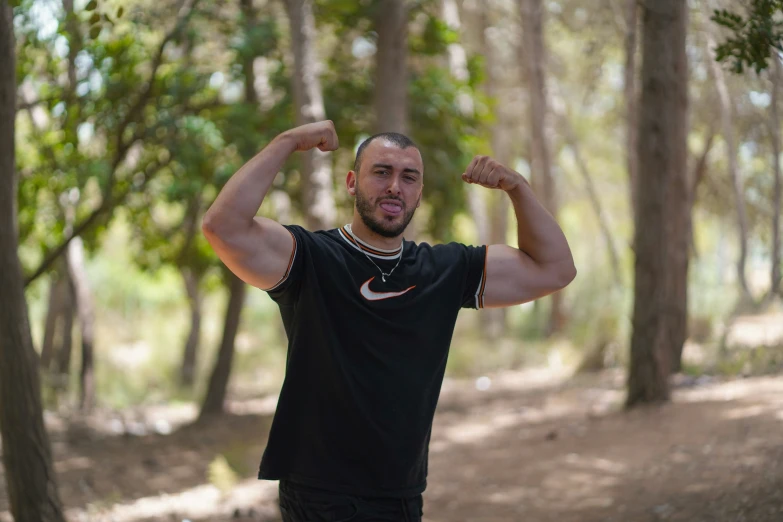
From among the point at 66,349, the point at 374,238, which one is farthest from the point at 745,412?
the point at 66,349

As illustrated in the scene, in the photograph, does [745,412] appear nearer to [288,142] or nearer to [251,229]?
[288,142]

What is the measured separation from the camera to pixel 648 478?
7.34 meters

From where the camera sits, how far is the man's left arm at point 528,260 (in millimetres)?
3643

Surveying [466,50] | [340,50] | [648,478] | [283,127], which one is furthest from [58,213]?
[466,50]

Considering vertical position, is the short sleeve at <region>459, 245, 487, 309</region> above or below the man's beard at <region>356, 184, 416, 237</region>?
below

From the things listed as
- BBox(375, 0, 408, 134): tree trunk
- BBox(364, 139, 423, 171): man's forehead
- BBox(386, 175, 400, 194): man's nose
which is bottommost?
BBox(386, 175, 400, 194): man's nose

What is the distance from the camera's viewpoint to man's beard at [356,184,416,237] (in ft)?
11.0

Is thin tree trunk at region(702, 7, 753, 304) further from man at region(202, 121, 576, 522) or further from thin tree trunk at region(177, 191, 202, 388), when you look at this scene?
man at region(202, 121, 576, 522)

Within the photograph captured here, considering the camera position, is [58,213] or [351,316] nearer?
[351,316]

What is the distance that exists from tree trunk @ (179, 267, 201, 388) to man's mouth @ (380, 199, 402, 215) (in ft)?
47.6

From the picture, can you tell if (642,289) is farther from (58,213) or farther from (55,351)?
(55,351)

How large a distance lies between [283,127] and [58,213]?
3275mm

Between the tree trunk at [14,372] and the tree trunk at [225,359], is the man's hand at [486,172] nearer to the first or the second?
the tree trunk at [14,372]

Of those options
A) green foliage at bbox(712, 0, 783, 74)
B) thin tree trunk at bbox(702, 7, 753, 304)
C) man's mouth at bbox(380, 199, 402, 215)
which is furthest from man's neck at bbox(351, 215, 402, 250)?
thin tree trunk at bbox(702, 7, 753, 304)
